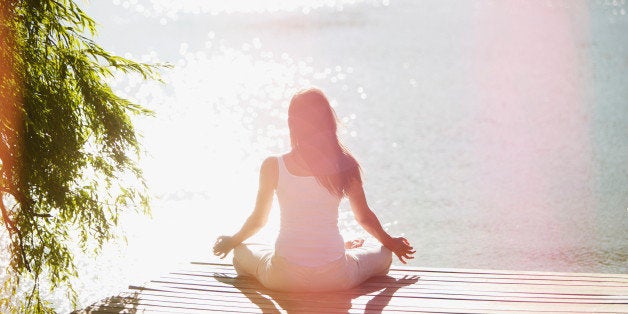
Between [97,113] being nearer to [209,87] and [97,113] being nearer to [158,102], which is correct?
[158,102]

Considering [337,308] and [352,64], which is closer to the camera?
[337,308]

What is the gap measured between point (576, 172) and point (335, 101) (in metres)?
8.73

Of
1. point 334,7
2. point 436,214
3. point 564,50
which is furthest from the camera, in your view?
point 334,7

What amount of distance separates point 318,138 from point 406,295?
1107mm

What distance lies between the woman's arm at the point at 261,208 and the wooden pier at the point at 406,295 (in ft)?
0.80

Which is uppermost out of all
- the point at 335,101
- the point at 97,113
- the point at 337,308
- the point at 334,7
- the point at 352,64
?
the point at 334,7

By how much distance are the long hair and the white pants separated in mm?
475

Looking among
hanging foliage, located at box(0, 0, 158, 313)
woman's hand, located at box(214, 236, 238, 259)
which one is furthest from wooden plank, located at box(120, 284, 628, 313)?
hanging foliage, located at box(0, 0, 158, 313)

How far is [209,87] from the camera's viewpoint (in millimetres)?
25109

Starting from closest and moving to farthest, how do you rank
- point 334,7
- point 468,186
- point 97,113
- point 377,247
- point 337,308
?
1. point 337,308
2. point 377,247
3. point 97,113
4. point 468,186
5. point 334,7

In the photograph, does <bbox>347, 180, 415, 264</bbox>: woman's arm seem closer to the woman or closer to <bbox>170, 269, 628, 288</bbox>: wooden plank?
the woman

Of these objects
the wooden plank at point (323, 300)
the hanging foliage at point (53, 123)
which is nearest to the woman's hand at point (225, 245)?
the wooden plank at point (323, 300)

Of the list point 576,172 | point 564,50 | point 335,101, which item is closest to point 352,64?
point 335,101

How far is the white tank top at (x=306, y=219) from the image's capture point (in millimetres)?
4363
